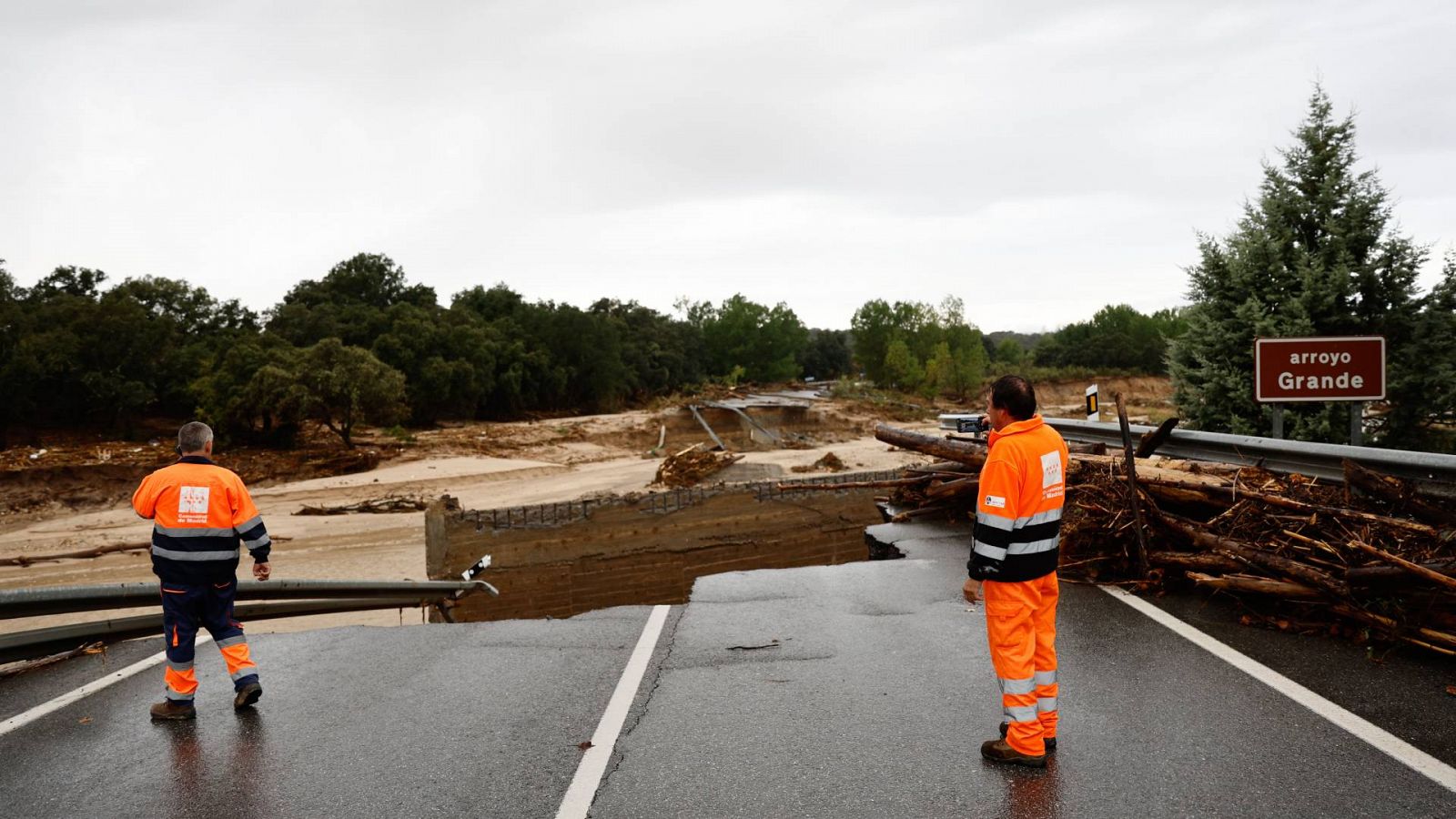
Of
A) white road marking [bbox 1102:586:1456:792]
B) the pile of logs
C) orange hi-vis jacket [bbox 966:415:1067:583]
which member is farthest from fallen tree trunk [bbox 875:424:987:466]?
orange hi-vis jacket [bbox 966:415:1067:583]

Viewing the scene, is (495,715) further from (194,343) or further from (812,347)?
(812,347)

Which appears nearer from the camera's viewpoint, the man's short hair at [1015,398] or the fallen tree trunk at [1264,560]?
the man's short hair at [1015,398]

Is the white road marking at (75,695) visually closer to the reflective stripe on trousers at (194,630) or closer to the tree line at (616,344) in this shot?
the reflective stripe on trousers at (194,630)

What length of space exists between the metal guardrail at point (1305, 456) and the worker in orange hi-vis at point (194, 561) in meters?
7.42

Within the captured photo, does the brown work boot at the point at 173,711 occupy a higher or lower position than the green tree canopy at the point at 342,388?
lower

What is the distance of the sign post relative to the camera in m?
8.18

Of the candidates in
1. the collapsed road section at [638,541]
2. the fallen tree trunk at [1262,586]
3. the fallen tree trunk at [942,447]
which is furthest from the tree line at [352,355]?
the fallen tree trunk at [1262,586]

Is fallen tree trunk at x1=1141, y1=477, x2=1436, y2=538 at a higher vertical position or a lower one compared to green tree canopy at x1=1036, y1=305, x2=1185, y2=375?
lower

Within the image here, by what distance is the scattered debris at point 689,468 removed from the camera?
76.3 feet

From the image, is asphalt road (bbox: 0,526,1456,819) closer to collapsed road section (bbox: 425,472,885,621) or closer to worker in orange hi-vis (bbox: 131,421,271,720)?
worker in orange hi-vis (bbox: 131,421,271,720)


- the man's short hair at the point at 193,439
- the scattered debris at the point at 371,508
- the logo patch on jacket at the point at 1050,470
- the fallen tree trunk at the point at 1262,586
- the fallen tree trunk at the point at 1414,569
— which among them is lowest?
the scattered debris at the point at 371,508

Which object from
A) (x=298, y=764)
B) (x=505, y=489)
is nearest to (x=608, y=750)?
(x=298, y=764)

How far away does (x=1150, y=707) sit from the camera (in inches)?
173

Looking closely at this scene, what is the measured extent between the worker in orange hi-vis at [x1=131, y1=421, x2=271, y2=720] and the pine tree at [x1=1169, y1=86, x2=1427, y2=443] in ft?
51.2
